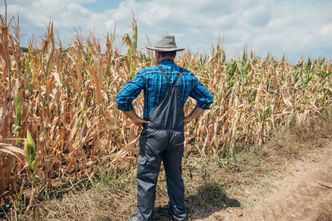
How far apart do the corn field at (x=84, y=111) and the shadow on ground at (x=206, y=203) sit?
85cm

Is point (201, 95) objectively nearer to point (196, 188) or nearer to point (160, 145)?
→ point (160, 145)

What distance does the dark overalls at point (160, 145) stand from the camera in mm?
3186

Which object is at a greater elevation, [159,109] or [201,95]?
[201,95]

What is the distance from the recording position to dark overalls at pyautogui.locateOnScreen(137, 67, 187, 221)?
10.5ft

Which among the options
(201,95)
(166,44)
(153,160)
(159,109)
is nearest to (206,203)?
(153,160)

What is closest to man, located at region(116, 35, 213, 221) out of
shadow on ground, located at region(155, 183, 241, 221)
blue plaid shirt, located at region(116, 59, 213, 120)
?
blue plaid shirt, located at region(116, 59, 213, 120)

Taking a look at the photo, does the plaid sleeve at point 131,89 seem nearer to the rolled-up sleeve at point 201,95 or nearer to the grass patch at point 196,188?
the rolled-up sleeve at point 201,95

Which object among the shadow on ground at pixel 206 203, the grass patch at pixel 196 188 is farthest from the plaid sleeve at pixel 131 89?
the shadow on ground at pixel 206 203

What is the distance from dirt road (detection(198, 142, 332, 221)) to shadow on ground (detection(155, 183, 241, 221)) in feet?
0.33

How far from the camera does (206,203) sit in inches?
160

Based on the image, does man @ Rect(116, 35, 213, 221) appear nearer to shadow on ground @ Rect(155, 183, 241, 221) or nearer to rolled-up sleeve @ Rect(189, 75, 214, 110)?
rolled-up sleeve @ Rect(189, 75, 214, 110)

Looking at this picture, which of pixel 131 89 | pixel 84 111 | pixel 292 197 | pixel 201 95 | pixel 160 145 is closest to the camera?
pixel 131 89

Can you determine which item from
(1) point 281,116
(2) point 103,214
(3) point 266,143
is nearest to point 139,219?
(2) point 103,214

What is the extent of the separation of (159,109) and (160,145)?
15.1 inches
